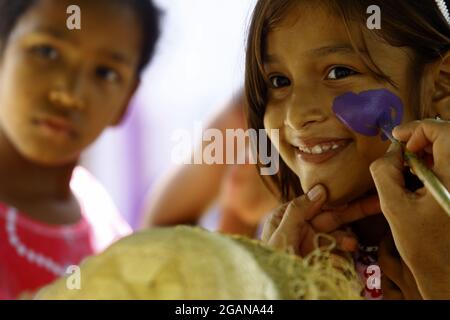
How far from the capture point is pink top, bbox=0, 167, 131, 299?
3.06 ft

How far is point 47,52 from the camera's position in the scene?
89cm

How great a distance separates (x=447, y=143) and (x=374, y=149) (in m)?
0.10

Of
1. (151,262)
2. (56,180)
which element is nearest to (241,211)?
(56,180)

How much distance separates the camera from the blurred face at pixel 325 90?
1.97ft

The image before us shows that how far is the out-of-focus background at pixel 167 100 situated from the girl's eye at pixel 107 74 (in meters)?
0.10

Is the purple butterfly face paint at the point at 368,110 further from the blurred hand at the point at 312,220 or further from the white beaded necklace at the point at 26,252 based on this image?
the white beaded necklace at the point at 26,252

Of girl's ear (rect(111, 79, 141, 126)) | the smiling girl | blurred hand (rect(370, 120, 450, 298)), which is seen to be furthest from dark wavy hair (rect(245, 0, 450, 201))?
girl's ear (rect(111, 79, 141, 126))

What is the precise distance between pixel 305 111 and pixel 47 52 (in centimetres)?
41

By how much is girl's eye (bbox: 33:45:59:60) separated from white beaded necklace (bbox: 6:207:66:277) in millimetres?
211

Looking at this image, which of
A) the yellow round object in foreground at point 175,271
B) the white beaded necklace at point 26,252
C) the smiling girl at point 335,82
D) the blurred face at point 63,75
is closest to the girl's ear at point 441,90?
the smiling girl at point 335,82

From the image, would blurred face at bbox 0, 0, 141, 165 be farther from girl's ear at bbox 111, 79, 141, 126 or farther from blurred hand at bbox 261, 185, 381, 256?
blurred hand at bbox 261, 185, 381, 256

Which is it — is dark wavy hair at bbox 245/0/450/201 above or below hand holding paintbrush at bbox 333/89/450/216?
above

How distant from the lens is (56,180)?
105 cm
